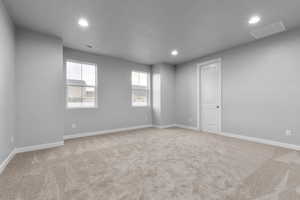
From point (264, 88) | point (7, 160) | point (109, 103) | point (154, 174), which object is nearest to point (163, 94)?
point (109, 103)

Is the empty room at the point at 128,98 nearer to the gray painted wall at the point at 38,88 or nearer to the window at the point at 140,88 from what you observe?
the gray painted wall at the point at 38,88

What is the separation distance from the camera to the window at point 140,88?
18.8 ft

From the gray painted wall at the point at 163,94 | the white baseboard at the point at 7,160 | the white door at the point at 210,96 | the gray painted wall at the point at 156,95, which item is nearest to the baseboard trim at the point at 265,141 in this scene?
the white door at the point at 210,96

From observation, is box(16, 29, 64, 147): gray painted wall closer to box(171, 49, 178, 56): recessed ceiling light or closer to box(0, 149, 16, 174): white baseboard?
box(0, 149, 16, 174): white baseboard

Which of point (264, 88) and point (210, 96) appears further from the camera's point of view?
point (210, 96)

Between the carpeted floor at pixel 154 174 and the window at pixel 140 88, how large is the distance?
2860mm

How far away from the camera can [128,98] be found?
215 inches

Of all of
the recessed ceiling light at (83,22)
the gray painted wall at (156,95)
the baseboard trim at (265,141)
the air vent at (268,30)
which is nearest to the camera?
the recessed ceiling light at (83,22)

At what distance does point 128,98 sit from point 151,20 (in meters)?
3.26

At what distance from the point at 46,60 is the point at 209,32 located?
4138 mm

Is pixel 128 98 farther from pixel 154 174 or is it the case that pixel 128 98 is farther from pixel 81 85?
pixel 154 174

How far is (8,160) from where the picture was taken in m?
2.50

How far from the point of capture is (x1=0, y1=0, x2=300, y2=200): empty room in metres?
1.89

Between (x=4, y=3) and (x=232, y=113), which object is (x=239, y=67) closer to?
(x=232, y=113)
